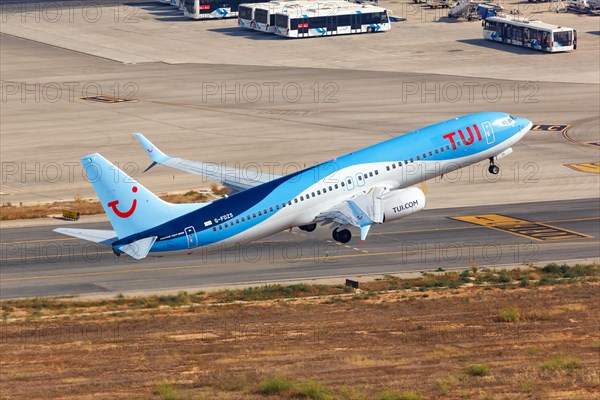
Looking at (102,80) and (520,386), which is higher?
(102,80)

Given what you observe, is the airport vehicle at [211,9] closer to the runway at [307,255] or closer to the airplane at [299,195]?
the runway at [307,255]

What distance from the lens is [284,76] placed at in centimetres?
15275

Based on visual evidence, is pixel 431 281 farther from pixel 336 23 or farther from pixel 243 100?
pixel 336 23

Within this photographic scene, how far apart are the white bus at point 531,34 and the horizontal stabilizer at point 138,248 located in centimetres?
10186

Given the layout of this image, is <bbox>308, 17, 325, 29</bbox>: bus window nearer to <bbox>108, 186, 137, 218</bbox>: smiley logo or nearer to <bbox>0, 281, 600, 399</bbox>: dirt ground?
<bbox>0, 281, 600, 399</bbox>: dirt ground

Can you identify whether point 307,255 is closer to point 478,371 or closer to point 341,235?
point 341,235

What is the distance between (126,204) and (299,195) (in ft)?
40.5

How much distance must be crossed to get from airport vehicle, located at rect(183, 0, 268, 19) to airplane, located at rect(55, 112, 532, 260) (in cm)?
11587

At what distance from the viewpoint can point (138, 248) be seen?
70.2 meters

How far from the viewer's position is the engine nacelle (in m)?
75.7

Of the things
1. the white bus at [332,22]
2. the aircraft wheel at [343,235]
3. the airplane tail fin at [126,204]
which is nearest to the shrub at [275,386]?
the airplane tail fin at [126,204]

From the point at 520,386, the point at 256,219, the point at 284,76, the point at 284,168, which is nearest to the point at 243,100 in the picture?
the point at 284,76

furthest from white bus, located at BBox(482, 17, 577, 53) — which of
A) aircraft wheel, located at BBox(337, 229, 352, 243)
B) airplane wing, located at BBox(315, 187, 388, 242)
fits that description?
airplane wing, located at BBox(315, 187, 388, 242)

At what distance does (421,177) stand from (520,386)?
24.6m
